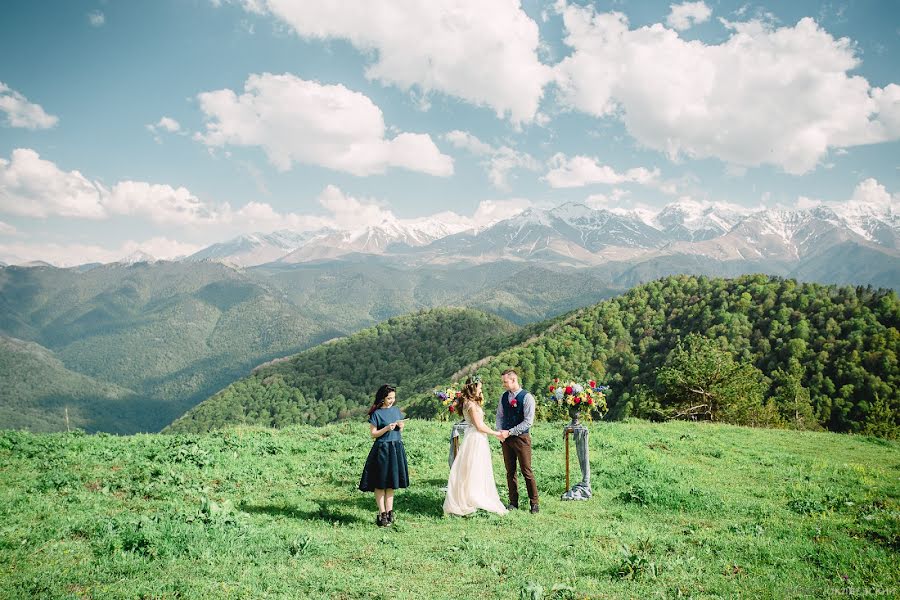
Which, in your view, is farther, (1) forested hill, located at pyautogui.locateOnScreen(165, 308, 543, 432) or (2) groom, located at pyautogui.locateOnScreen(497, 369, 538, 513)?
(1) forested hill, located at pyautogui.locateOnScreen(165, 308, 543, 432)

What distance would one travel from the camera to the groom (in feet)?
41.0

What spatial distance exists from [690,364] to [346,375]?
482 ft

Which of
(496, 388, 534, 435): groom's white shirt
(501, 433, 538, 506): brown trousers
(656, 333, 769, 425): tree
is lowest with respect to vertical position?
(656, 333, 769, 425): tree

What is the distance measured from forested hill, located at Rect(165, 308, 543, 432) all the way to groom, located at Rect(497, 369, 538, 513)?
371 feet

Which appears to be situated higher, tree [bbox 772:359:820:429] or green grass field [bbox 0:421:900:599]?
green grass field [bbox 0:421:900:599]

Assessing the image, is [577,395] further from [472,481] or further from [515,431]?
[472,481]

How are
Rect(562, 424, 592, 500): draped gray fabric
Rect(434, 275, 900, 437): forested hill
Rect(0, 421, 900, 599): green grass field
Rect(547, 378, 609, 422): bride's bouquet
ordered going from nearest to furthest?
Rect(0, 421, 900, 599): green grass field < Rect(562, 424, 592, 500): draped gray fabric < Rect(547, 378, 609, 422): bride's bouquet < Rect(434, 275, 900, 437): forested hill

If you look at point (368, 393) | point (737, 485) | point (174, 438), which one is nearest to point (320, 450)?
point (174, 438)

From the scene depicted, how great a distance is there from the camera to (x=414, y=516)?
480 inches

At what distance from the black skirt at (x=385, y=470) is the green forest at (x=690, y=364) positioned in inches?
1025

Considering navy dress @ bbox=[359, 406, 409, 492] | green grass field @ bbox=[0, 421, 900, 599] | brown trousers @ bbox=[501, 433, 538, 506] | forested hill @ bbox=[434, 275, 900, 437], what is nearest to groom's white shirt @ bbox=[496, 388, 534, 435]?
brown trousers @ bbox=[501, 433, 538, 506]

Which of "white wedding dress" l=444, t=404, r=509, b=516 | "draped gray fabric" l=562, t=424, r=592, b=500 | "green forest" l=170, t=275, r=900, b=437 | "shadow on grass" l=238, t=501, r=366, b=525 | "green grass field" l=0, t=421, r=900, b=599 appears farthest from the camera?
"green forest" l=170, t=275, r=900, b=437

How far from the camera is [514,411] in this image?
12.8 m

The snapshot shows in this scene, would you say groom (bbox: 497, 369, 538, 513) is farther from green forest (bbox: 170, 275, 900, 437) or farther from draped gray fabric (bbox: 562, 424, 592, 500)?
green forest (bbox: 170, 275, 900, 437)
